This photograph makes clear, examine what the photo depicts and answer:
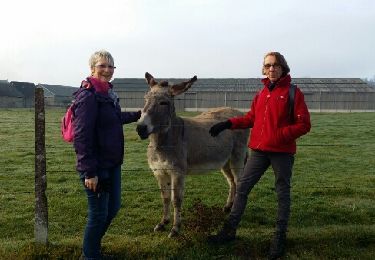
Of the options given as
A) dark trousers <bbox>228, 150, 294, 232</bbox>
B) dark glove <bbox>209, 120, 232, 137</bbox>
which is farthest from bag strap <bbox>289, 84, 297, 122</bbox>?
dark glove <bbox>209, 120, 232, 137</bbox>

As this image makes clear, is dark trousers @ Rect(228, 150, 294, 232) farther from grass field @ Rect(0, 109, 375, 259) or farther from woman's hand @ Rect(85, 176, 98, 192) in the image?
woman's hand @ Rect(85, 176, 98, 192)

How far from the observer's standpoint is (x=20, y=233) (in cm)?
696

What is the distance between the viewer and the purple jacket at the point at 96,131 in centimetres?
454

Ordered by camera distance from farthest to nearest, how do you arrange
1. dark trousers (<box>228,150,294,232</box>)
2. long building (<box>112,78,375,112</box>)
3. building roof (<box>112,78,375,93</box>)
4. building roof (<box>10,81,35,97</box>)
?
building roof (<box>10,81,35,97</box>), building roof (<box>112,78,375,93</box>), long building (<box>112,78,375,112</box>), dark trousers (<box>228,150,294,232</box>)

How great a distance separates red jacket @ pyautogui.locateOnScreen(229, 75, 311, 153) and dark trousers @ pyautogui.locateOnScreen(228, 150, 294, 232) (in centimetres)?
15

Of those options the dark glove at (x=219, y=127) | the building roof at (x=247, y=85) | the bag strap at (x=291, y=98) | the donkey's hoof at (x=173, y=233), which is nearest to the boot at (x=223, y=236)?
the donkey's hoof at (x=173, y=233)

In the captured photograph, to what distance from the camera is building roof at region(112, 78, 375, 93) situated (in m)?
55.2

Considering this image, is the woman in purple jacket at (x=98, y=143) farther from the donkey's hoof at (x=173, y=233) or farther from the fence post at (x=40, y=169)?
the donkey's hoof at (x=173, y=233)

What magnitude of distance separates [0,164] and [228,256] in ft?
35.5

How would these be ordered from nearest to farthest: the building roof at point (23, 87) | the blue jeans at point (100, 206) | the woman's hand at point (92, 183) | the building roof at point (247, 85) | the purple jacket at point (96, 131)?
the purple jacket at point (96, 131) < the woman's hand at point (92, 183) < the blue jeans at point (100, 206) < the building roof at point (247, 85) < the building roof at point (23, 87)

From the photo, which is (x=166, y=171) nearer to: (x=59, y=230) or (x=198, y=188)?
(x=59, y=230)

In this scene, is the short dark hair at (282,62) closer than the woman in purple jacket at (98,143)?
No

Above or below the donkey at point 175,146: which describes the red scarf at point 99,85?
above

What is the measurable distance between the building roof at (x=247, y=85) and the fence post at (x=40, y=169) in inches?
1935
